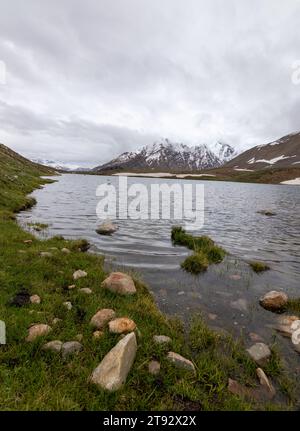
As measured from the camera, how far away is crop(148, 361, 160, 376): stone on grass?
18.4 feet

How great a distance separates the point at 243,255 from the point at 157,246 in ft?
17.7

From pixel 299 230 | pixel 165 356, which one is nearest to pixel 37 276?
pixel 165 356

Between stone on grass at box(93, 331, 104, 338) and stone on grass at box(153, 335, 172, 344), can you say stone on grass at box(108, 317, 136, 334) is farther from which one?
stone on grass at box(153, 335, 172, 344)

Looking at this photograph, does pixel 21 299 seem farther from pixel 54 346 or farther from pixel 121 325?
pixel 121 325

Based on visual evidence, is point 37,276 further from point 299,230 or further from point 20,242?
point 299,230

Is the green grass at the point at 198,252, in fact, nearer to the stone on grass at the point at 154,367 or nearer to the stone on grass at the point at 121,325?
the stone on grass at the point at 121,325

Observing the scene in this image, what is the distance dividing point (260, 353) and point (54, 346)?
16.6 ft

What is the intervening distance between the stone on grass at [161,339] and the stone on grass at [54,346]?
2.25 m

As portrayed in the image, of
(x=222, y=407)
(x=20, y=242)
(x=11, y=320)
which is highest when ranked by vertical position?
(x=20, y=242)

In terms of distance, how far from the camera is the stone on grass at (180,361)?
582cm

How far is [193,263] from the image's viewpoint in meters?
13.3

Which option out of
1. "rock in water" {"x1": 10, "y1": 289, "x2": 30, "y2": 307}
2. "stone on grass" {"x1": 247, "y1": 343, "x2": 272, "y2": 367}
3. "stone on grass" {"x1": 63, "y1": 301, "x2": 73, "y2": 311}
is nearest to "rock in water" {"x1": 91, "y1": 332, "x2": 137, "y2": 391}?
"stone on grass" {"x1": 63, "y1": 301, "x2": 73, "y2": 311}

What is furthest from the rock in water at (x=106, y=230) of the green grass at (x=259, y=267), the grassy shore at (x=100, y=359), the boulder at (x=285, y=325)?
the boulder at (x=285, y=325)

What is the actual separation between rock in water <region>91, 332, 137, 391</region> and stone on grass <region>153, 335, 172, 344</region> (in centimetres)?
95
